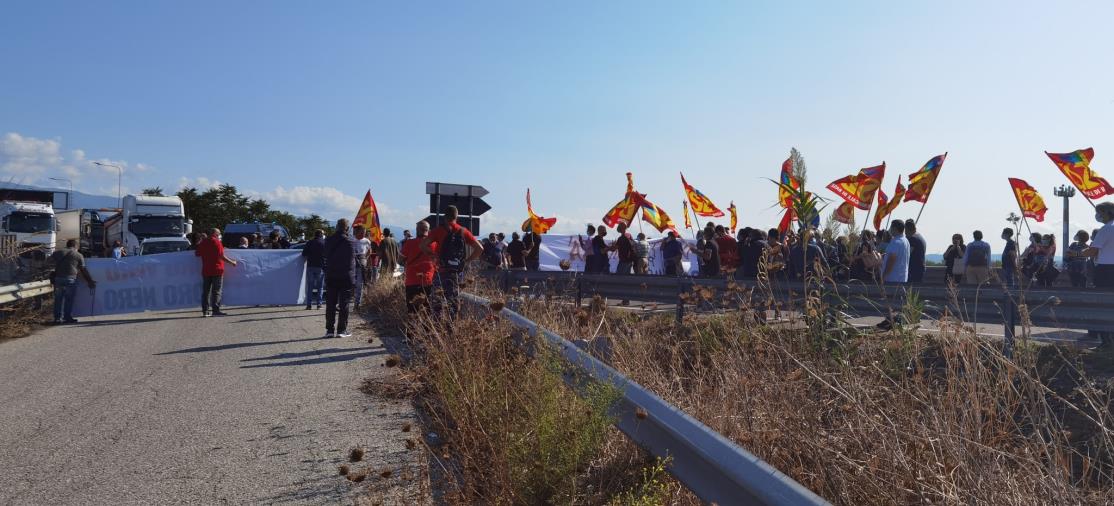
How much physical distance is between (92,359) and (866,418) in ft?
30.0

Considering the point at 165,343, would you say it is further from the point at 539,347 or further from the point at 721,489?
the point at 721,489

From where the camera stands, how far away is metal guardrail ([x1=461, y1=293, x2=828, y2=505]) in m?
2.45

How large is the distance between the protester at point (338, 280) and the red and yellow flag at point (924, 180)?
35.7ft

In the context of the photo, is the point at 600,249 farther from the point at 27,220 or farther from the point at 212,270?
the point at 27,220

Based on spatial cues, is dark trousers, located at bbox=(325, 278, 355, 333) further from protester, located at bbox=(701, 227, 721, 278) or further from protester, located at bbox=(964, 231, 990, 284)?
protester, located at bbox=(964, 231, 990, 284)

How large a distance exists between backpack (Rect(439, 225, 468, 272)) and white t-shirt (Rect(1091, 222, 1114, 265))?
7689 mm

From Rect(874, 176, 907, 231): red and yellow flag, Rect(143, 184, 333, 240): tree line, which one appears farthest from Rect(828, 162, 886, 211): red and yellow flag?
Rect(143, 184, 333, 240): tree line

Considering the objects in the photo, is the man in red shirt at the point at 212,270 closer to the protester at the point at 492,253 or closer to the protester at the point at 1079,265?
the protester at the point at 492,253

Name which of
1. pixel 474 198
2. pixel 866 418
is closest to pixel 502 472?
pixel 866 418

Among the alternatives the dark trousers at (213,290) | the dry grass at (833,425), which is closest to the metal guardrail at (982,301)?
the dry grass at (833,425)

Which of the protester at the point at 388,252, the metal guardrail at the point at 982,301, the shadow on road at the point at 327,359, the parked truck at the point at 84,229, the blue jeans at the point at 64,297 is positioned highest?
the parked truck at the point at 84,229

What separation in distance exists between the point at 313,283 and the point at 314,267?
0.96 m

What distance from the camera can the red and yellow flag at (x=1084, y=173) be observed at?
16078 millimetres

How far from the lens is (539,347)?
5.04 meters
